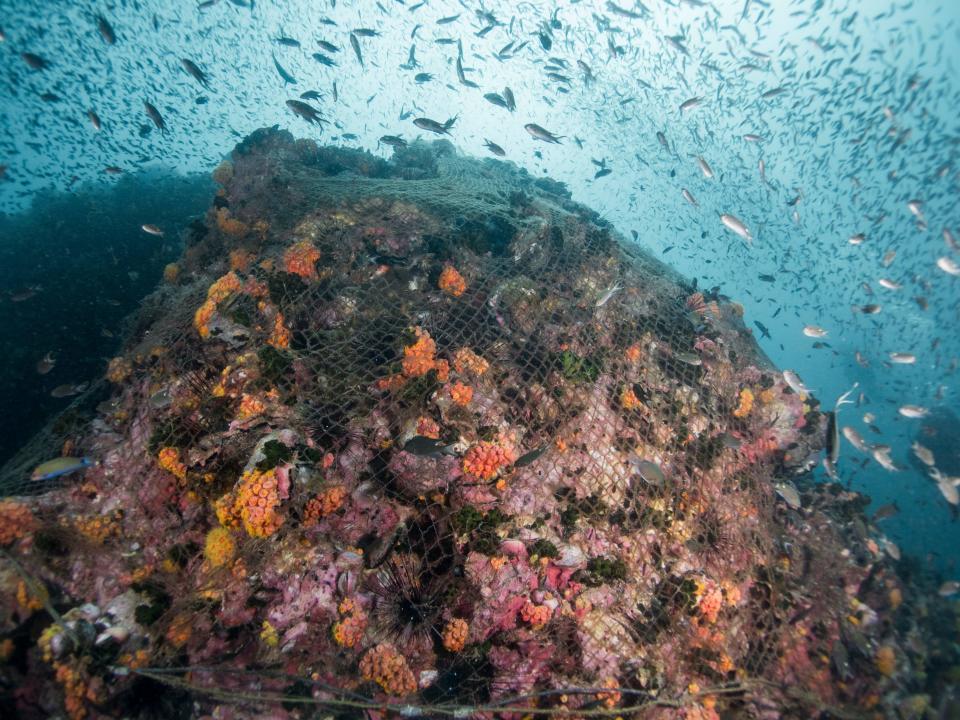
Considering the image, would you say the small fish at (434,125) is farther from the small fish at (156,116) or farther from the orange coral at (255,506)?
the orange coral at (255,506)

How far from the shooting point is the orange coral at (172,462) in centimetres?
449

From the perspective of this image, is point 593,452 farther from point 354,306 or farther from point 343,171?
point 343,171

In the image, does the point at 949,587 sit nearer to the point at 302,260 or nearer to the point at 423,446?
the point at 423,446

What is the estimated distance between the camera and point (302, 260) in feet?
22.0

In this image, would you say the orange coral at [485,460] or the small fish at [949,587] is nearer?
the orange coral at [485,460]

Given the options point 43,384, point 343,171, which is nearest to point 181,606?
point 43,384

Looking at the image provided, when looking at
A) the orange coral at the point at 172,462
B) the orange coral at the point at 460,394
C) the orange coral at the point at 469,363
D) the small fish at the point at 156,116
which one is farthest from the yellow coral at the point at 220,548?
the small fish at the point at 156,116

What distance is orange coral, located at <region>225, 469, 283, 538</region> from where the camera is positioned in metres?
3.93

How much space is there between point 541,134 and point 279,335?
7.41 m

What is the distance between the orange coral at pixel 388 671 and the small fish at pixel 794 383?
829 cm

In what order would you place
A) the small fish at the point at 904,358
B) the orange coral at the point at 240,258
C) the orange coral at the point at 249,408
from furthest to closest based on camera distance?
the small fish at the point at 904,358, the orange coral at the point at 240,258, the orange coral at the point at 249,408

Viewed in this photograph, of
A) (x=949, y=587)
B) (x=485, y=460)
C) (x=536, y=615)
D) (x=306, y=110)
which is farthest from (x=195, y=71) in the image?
(x=949, y=587)

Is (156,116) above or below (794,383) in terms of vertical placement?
above

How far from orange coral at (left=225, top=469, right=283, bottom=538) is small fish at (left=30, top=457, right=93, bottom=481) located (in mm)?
2023
